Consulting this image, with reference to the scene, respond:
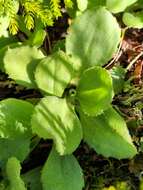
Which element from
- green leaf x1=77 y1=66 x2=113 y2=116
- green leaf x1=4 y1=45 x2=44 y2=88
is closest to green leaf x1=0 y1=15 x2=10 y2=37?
green leaf x1=4 y1=45 x2=44 y2=88

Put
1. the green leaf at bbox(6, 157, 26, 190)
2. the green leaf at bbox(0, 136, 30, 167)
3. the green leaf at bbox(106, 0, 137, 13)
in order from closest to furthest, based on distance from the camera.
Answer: the green leaf at bbox(6, 157, 26, 190) → the green leaf at bbox(0, 136, 30, 167) → the green leaf at bbox(106, 0, 137, 13)

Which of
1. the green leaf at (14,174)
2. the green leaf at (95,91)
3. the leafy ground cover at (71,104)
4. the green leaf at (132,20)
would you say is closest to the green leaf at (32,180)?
the leafy ground cover at (71,104)

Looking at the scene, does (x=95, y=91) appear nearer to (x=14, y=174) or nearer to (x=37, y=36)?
(x=37, y=36)

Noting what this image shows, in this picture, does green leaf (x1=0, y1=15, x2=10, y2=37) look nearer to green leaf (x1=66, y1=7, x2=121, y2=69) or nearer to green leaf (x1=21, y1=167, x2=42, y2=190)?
green leaf (x1=66, y1=7, x2=121, y2=69)

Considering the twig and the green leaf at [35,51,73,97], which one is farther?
the twig

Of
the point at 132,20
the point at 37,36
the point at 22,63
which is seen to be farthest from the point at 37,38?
the point at 132,20

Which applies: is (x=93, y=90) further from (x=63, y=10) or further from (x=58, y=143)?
(x=63, y=10)
